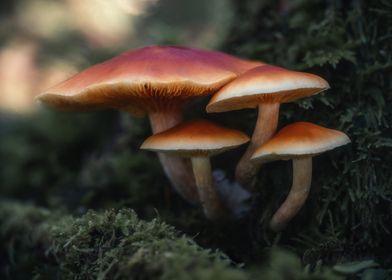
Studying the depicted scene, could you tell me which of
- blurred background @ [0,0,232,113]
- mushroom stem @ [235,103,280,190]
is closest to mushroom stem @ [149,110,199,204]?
mushroom stem @ [235,103,280,190]

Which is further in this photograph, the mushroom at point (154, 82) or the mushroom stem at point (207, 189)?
the mushroom stem at point (207, 189)

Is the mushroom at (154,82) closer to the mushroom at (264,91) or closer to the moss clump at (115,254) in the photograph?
the mushroom at (264,91)

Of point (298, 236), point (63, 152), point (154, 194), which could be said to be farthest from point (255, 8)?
point (63, 152)

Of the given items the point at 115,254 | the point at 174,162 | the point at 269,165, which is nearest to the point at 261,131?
the point at 269,165

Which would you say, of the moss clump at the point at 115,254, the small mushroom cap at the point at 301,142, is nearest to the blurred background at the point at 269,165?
the moss clump at the point at 115,254

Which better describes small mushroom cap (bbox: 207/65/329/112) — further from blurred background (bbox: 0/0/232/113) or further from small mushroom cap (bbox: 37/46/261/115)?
blurred background (bbox: 0/0/232/113)

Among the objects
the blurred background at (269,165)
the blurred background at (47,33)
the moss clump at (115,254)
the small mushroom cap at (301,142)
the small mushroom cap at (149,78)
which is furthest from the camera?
the blurred background at (47,33)
